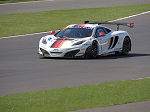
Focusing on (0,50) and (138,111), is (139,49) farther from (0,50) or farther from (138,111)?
(138,111)

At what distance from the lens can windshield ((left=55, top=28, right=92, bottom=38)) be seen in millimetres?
16594

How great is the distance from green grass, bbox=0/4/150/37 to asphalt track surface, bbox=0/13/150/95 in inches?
183

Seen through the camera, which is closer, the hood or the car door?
the hood

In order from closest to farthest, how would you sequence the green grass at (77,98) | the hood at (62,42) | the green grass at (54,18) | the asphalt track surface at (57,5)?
the green grass at (77,98), the hood at (62,42), the green grass at (54,18), the asphalt track surface at (57,5)

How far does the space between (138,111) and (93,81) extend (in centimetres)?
348

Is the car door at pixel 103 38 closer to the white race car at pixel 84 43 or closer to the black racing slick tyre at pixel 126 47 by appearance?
the white race car at pixel 84 43

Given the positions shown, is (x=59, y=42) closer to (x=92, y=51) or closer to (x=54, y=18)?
(x=92, y=51)

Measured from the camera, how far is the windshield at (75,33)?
1659cm

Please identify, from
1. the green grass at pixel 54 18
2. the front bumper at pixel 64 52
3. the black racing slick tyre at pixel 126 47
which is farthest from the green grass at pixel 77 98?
the green grass at pixel 54 18

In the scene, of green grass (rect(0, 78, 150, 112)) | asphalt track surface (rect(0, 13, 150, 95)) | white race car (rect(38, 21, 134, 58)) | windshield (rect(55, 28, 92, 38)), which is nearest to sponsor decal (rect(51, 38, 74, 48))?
white race car (rect(38, 21, 134, 58))

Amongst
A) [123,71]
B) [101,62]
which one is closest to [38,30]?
[101,62]

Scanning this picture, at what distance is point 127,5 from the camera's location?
32.7 meters

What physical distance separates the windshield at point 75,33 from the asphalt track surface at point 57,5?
45.1 feet

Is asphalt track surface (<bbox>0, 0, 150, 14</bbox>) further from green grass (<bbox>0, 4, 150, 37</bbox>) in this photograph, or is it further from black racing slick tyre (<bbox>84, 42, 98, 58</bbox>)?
black racing slick tyre (<bbox>84, 42, 98, 58</bbox>)
